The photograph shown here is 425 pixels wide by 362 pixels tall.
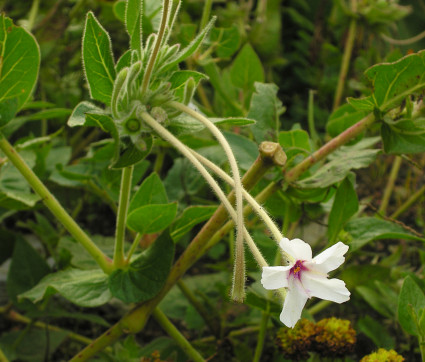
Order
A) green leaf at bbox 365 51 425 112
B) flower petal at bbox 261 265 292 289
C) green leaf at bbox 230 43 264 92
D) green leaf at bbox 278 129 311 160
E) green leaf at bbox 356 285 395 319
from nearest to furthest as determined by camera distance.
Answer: flower petal at bbox 261 265 292 289, green leaf at bbox 365 51 425 112, green leaf at bbox 278 129 311 160, green leaf at bbox 356 285 395 319, green leaf at bbox 230 43 264 92

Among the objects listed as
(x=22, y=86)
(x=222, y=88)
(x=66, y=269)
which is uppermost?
(x=22, y=86)

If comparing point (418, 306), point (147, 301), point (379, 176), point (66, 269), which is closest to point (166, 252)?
point (147, 301)

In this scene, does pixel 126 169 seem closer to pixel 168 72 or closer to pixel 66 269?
pixel 168 72

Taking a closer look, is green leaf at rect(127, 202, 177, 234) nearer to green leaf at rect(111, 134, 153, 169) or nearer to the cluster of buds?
green leaf at rect(111, 134, 153, 169)

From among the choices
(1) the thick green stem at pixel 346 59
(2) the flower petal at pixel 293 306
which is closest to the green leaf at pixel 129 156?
(2) the flower petal at pixel 293 306

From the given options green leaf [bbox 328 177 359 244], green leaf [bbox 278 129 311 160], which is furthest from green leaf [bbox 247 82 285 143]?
green leaf [bbox 328 177 359 244]

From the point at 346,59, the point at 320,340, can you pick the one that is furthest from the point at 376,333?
the point at 346,59
